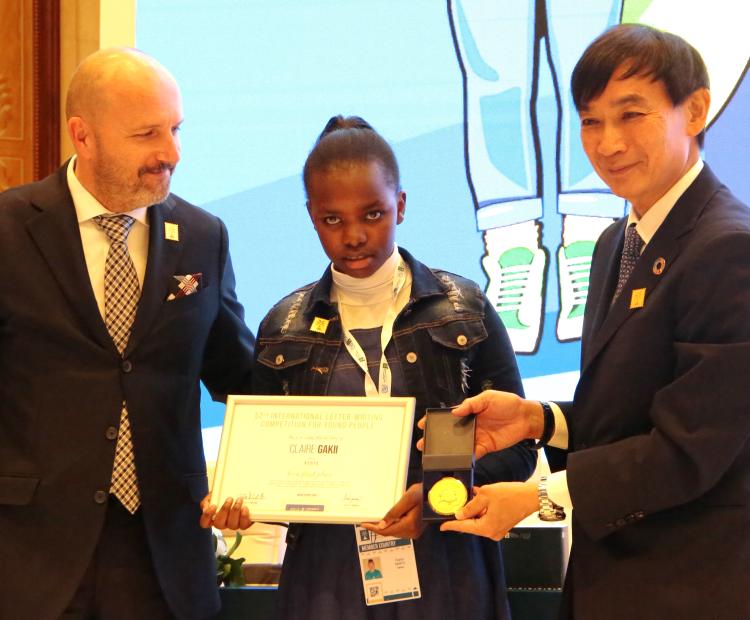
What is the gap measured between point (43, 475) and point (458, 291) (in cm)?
106

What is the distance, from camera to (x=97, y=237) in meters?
2.64

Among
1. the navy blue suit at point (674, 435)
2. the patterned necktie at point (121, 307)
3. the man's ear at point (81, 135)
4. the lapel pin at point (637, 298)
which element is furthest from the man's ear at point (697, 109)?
the man's ear at point (81, 135)

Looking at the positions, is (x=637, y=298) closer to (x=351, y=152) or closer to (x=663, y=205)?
(x=663, y=205)

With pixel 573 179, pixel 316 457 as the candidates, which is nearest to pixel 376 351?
pixel 316 457

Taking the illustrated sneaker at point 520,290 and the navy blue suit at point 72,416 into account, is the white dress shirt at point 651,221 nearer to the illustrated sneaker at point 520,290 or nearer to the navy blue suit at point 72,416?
the navy blue suit at point 72,416

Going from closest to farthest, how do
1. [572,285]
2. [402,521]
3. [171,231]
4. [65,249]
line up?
[402,521] < [65,249] < [171,231] < [572,285]

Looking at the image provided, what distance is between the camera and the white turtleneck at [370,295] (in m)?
2.57

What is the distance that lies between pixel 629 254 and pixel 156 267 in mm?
1140

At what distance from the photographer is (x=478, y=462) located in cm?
246

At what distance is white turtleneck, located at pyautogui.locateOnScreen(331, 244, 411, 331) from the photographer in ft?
8.42

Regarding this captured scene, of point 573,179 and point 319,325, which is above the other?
point 573,179

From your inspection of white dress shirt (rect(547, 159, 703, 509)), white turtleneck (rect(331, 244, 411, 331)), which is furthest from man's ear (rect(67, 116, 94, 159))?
white dress shirt (rect(547, 159, 703, 509))

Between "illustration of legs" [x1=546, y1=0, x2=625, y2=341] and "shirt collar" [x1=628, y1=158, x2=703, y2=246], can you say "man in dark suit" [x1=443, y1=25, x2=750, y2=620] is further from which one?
"illustration of legs" [x1=546, y1=0, x2=625, y2=341]

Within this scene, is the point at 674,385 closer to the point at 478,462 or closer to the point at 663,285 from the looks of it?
the point at 663,285
